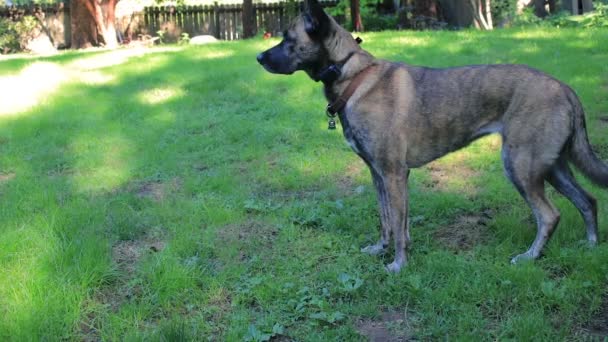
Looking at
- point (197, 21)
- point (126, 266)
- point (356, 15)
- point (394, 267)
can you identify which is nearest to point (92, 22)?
point (197, 21)

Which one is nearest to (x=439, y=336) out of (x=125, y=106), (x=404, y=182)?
(x=404, y=182)

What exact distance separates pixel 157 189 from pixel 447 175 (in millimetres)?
3165

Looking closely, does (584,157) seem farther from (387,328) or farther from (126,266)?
(126,266)

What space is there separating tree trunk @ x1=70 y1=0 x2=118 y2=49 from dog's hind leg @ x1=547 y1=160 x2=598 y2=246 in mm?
19886

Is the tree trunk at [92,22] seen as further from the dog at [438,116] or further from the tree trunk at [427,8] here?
the dog at [438,116]

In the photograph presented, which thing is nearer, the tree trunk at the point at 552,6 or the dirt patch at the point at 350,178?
the dirt patch at the point at 350,178

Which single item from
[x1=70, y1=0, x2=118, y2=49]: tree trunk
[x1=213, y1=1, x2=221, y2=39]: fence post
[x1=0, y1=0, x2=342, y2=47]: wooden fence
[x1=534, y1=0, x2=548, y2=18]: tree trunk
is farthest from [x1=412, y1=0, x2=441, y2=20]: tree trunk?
[x1=213, y1=1, x2=221, y2=39]: fence post

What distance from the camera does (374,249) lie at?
16.5ft

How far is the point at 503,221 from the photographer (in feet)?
17.0

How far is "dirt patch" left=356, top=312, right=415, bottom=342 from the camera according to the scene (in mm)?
3691

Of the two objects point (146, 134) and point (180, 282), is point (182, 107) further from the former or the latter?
point (180, 282)

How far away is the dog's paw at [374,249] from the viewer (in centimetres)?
499

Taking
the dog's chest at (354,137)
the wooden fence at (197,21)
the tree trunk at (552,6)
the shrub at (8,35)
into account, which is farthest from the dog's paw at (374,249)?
the shrub at (8,35)

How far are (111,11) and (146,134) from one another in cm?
1591
